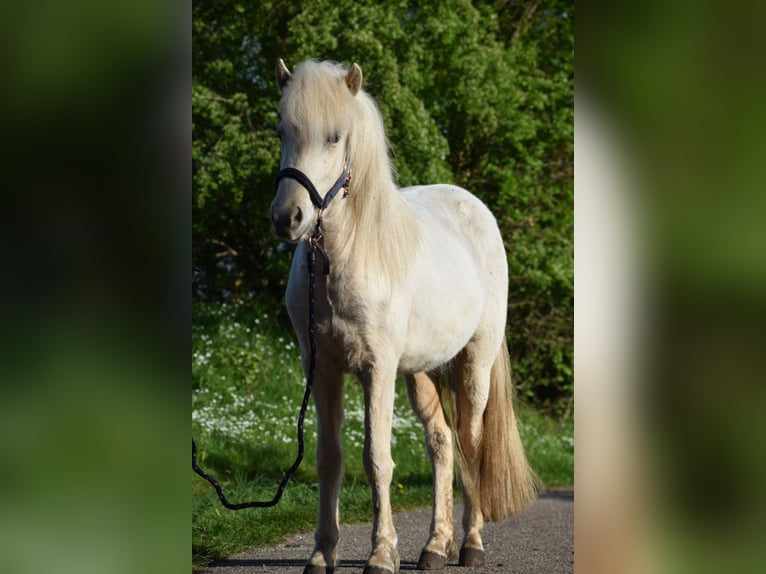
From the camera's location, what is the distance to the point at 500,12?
12.3m

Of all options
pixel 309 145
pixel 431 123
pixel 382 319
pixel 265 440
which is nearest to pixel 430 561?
pixel 382 319

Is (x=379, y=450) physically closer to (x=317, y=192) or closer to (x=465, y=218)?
(x=317, y=192)

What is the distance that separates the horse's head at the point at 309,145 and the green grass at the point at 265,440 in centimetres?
198

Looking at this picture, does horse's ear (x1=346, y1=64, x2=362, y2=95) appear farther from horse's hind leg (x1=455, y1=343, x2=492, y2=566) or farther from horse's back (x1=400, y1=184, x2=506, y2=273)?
horse's hind leg (x1=455, y1=343, x2=492, y2=566)

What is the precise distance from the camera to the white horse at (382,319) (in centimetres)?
357

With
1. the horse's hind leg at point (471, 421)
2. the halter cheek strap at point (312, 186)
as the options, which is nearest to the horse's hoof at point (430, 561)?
the horse's hind leg at point (471, 421)

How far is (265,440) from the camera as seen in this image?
7488mm

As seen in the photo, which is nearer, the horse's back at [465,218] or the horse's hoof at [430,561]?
the horse's hoof at [430,561]

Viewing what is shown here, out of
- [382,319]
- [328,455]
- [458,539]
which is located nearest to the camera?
[382,319]

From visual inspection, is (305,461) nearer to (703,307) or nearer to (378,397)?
(378,397)

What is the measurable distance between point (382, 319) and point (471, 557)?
62.6 inches

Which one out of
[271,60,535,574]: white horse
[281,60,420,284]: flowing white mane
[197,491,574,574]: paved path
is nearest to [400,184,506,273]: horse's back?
[271,60,535,574]: white horse

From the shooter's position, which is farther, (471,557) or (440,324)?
(471,557)

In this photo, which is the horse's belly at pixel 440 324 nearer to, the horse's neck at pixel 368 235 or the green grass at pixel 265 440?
the horse's neck at pixel 368 235
